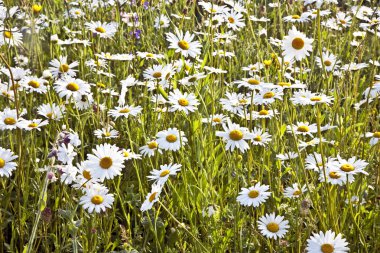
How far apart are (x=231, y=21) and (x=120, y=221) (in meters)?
1.41

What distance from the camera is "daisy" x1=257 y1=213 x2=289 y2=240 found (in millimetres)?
1701

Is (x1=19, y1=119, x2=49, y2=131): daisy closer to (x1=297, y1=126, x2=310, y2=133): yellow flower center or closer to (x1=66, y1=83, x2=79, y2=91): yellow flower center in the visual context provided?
(x1=66, y1=83, x2=79, y2=91): yellow flower center

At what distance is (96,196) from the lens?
177 cm

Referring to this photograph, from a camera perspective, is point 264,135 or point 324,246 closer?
point 324,246

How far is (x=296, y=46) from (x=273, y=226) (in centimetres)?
58

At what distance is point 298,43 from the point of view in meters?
1.80

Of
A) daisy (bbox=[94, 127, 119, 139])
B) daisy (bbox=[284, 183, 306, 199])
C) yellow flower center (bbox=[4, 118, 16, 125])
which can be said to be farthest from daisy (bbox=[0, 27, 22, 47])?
daisy (bbox=[284, 183, 306, 199])

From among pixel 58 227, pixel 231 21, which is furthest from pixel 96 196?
pixel 231 21

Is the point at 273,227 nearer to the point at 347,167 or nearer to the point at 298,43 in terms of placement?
the point at 347,167

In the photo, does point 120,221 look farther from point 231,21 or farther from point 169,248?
point 231,21

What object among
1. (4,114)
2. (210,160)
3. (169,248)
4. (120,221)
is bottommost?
(120,221)

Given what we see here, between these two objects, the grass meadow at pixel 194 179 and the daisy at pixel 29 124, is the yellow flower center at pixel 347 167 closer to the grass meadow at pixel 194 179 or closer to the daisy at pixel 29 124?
the grass meadow at pixel 194 179

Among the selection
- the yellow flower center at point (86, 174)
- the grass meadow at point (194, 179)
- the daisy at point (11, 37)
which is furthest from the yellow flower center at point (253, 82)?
the daisy at point (11, 37)

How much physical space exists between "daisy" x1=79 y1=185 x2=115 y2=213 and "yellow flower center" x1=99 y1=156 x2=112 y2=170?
0.10 meters
